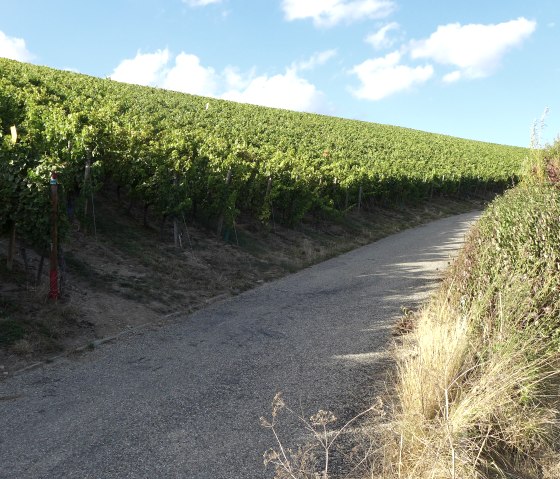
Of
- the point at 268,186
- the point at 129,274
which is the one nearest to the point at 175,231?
the point at 129,274

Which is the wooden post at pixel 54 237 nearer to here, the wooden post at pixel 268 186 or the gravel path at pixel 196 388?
the gravel path at pixel 196 388

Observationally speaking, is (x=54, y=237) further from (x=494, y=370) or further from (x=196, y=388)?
(x=494, y=370)

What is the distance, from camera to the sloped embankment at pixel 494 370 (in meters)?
4.27

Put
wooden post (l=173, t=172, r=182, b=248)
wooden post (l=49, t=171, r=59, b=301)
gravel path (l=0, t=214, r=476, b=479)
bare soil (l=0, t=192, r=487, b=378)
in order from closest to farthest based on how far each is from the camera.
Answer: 1. gravel path (l=0, t=214, r=476, b=479)
2. bare soil (l=0, t=192, r=487, b=378)
3. wooden post (l=49, t=171, r=59, b=301)
4. wooden post (l=173, t=172, r=182, b=248)

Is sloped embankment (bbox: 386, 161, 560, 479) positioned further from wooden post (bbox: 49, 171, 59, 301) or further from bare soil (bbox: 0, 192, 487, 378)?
wooden post (bbox: 49, 171, 59, 301)

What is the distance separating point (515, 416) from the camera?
4.62 metres

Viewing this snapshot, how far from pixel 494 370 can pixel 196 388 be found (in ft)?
12.2

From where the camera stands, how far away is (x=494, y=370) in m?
4.73

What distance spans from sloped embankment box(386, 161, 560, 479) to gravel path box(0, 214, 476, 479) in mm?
1213

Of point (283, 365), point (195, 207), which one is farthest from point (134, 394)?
point (195, 207)

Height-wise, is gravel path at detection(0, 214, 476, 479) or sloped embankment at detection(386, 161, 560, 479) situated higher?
sloped embankment at detection(386, 161, 560, 479)

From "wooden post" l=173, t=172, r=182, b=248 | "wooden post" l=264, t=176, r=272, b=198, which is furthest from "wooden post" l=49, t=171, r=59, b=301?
"wooden post" l=264, t=176, r=272, b=198

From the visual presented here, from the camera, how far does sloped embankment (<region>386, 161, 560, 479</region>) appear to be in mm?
4266

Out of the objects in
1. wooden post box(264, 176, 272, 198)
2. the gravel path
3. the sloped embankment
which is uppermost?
wooden post box(264, 176, 272, 198)
